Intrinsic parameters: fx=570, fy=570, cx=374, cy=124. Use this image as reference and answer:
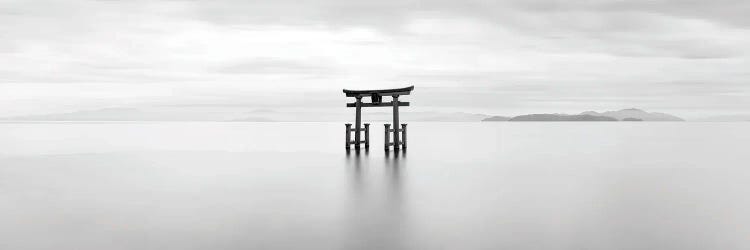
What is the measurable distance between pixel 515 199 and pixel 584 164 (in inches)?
520

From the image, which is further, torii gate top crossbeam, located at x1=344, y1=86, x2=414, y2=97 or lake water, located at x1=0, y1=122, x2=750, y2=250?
torii gate top crossbeam, located at x1=344, y1=86, x2=414, y2=97

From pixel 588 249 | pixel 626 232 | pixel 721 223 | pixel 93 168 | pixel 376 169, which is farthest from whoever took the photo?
pixel 93 168

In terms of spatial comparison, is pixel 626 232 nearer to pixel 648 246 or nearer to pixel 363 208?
pixel 648 246

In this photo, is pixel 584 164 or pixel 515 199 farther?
pixel 584 164

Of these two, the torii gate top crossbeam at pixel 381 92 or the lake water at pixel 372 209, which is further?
the torii gate top crossbeam at pixel 381 92

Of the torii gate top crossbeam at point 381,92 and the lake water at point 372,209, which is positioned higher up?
the torii gate top crossbeam at point 381,92

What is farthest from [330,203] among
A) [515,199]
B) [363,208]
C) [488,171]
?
[488,171]

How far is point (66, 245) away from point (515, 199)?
9.34m

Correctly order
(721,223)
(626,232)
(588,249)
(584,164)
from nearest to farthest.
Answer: (588,249), (626,232), (721,223), (584,164)

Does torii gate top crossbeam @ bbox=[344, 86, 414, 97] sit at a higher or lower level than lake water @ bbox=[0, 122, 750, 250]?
higher

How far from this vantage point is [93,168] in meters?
22.5

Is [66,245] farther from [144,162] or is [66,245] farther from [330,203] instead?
[144,162]

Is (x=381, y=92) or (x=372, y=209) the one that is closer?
(x=372, y=209)

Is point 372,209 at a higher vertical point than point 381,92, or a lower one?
lower
